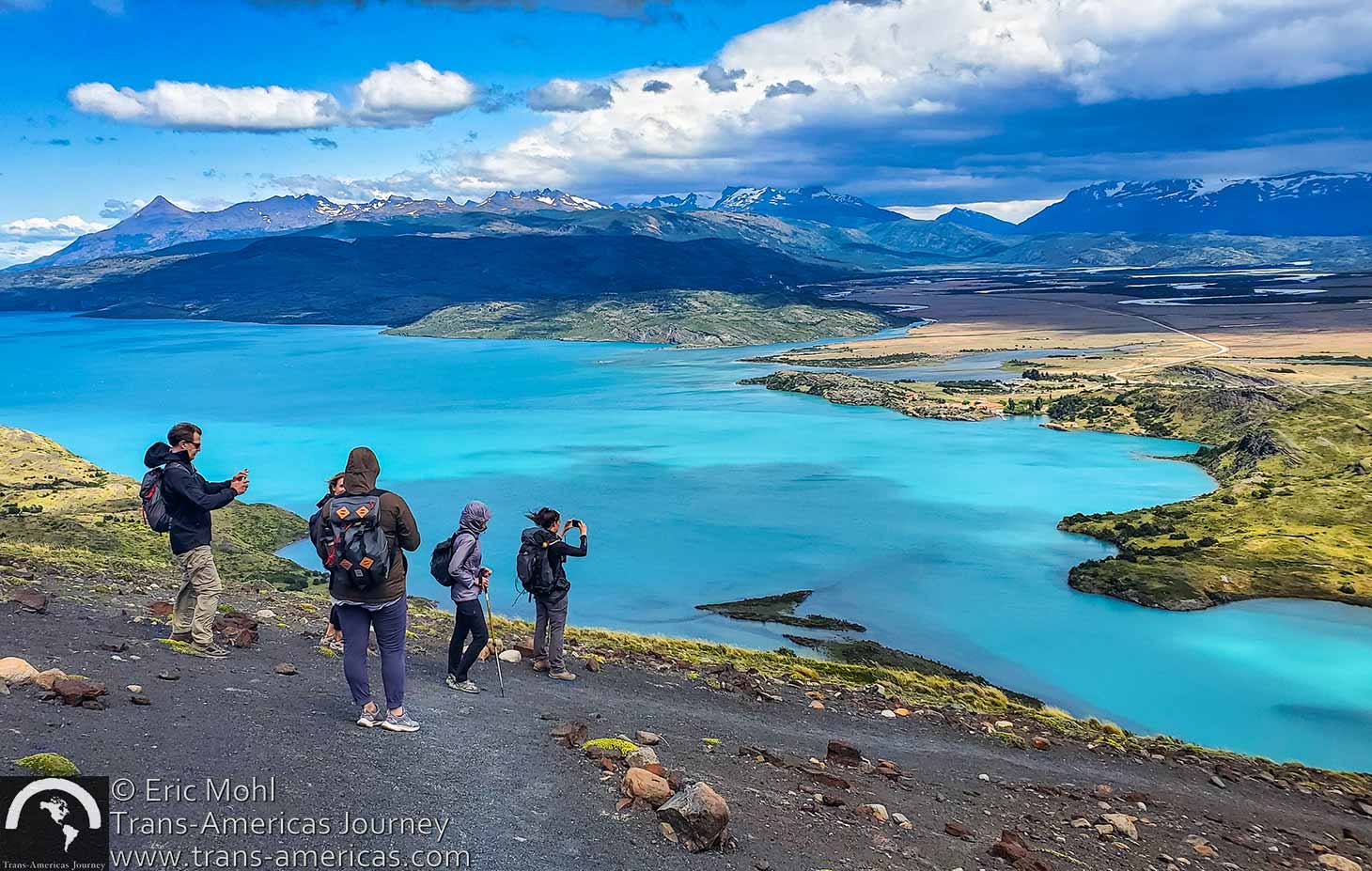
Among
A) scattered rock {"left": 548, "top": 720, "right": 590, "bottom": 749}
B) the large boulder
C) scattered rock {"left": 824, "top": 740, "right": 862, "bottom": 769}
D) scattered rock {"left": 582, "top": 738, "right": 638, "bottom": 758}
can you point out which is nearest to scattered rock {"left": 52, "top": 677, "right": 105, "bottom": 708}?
scattered rock {"left": 548, "top": 720, "right": 590, "bottom": 749}

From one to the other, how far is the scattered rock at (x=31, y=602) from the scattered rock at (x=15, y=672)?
20.8 feet

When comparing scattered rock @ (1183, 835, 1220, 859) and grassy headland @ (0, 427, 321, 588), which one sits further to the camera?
grassy headland @ (0, 427, 321, 588)

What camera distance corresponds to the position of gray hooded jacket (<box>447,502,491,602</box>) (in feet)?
44.8

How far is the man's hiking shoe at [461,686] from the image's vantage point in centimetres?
1519

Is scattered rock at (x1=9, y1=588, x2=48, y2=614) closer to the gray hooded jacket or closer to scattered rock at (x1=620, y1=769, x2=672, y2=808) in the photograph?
the gray hooded jacket

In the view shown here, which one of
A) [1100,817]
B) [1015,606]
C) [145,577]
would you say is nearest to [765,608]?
[1015,606]

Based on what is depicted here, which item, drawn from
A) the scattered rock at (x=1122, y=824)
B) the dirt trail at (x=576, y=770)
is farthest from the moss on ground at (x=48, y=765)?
the scattered rock at (x=1122, y=824)

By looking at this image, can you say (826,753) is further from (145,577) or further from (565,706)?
(145,577)

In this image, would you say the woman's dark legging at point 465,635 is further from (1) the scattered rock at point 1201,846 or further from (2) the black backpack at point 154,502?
(1) the scattered rock at point 1201,846

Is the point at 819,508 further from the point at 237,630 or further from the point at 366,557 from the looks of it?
the point at 366,557

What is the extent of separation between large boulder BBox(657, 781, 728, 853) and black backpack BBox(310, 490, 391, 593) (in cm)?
423

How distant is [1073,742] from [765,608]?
71.7 feet

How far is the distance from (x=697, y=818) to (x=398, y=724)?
4307 mm

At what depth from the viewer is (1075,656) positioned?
1446 inches
